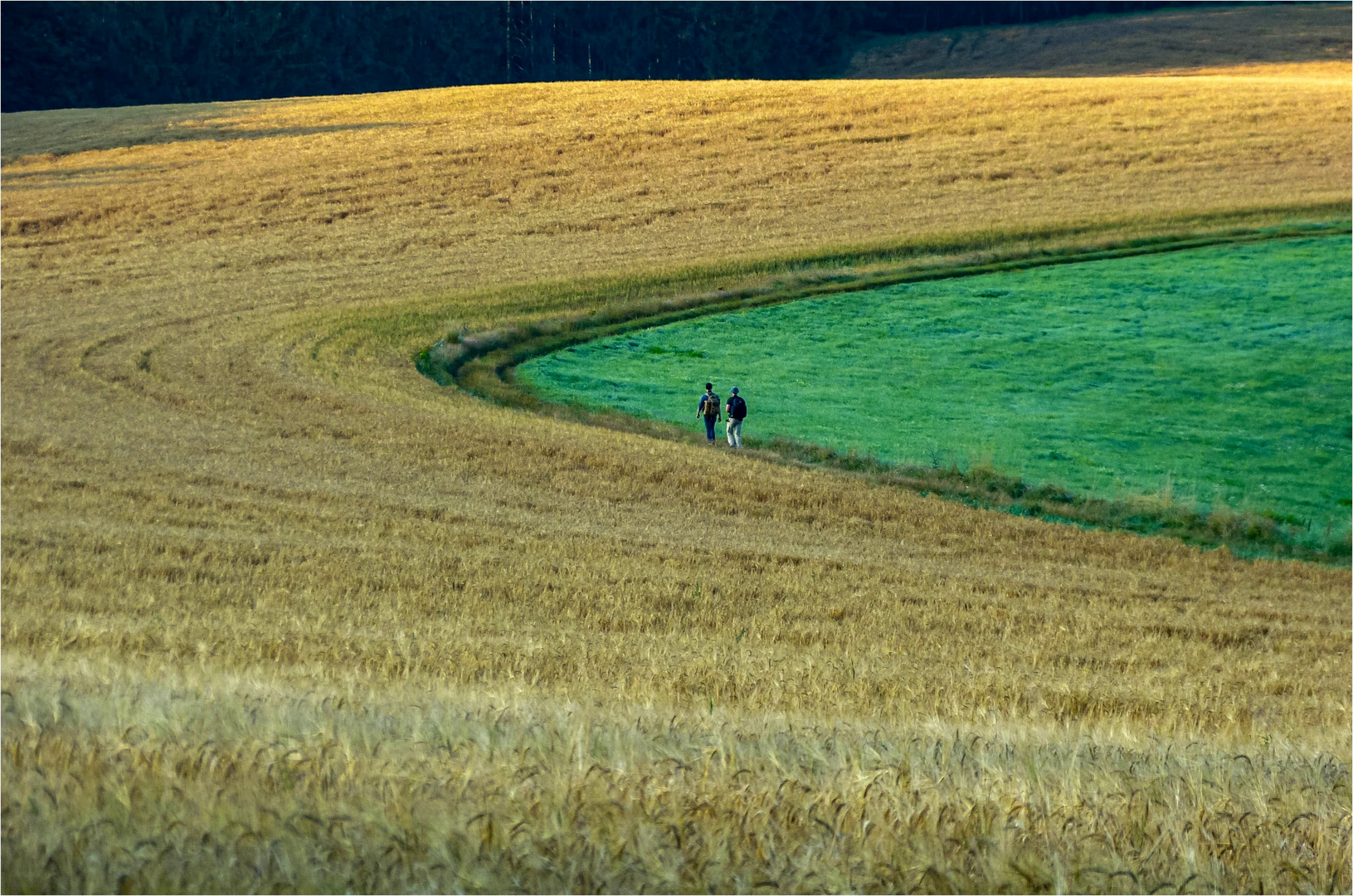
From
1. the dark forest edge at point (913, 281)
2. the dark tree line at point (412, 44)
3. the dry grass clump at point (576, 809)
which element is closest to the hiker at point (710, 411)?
the dark forest edge at point (913, 281)

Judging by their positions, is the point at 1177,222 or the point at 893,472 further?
the point at 1177,222

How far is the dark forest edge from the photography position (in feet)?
64.8

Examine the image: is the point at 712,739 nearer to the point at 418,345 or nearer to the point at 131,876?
the point at 131,876

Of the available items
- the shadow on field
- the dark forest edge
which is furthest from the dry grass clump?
the shadow on field

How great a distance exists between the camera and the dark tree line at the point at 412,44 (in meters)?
77.6

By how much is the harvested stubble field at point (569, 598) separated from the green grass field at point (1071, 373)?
2.89 metres

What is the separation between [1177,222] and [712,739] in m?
37.3

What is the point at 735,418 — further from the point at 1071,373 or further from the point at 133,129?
the point at 133,129

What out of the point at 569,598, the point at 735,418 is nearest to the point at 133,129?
the point at 735,418

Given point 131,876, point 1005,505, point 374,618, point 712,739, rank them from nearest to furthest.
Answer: point 131,876 < point 712,739 < point 374,618 < point 1005,505

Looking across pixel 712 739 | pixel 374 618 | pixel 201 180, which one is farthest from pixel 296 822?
pixel 201 180

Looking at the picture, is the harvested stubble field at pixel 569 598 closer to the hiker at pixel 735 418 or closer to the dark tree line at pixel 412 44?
the hiker at pixel 735 418

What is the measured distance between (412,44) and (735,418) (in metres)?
70.5

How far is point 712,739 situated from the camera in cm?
514
